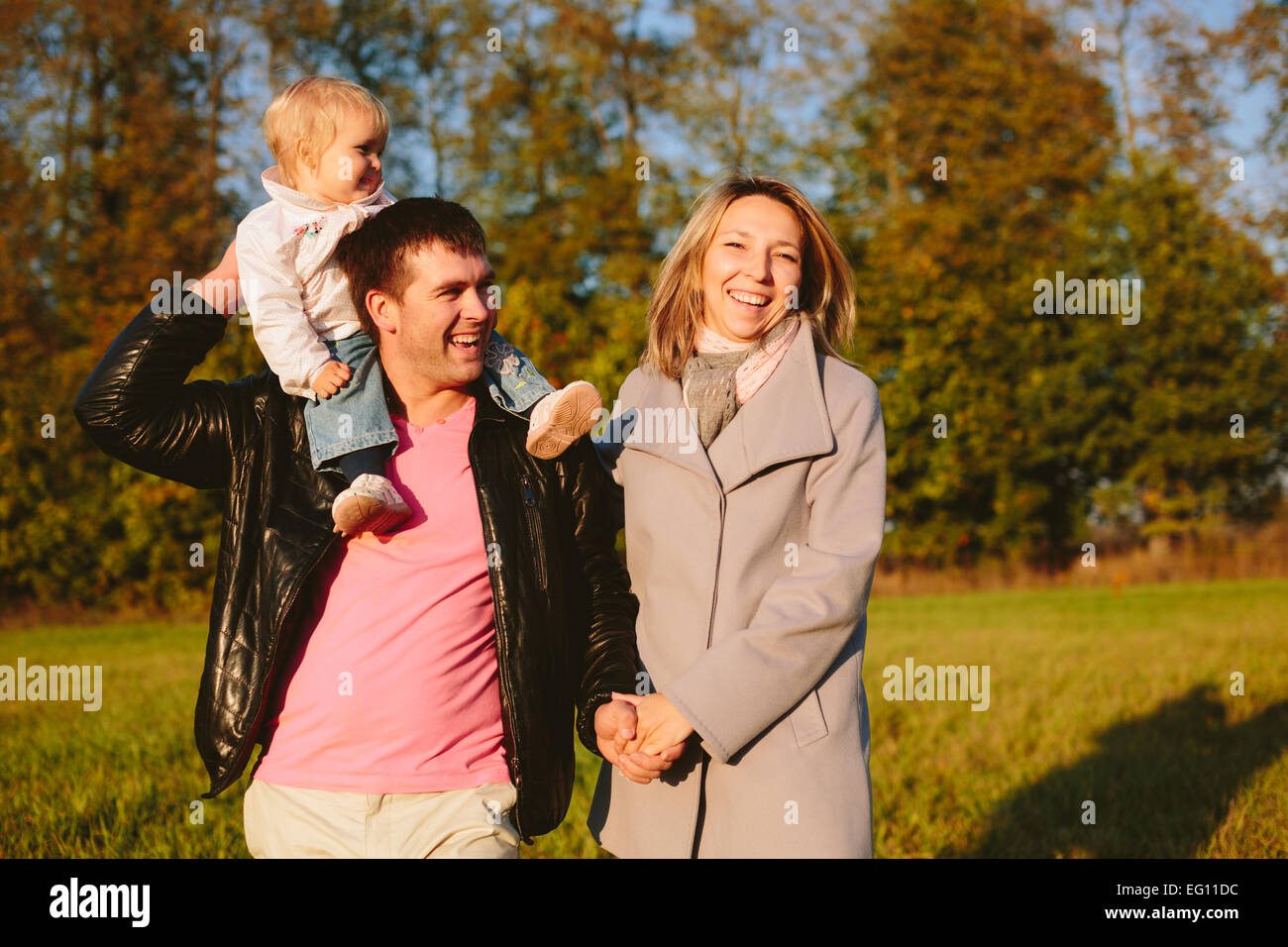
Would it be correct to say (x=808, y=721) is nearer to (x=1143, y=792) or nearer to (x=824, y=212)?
(x=1143, y=792)

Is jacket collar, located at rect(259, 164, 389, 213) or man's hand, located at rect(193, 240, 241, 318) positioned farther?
jacket collar, located at rect(259, 164, 389, 213)

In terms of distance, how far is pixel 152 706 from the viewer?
330 inches

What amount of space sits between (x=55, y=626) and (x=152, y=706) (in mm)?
8821

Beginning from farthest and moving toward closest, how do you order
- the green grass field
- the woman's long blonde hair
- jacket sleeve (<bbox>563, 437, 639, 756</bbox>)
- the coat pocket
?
1. the green grass field
2. the woman's long blonde hair
3. jacket sleeve (<bbox>563, 437, 639, 756</bbox>)
4. the coat pocket

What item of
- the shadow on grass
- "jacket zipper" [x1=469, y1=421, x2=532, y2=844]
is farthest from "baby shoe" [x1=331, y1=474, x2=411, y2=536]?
the shadow on grass

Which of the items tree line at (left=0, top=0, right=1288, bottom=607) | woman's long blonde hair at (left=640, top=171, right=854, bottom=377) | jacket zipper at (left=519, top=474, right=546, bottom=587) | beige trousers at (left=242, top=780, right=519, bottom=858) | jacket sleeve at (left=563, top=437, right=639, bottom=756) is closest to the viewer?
beige trousers at (left=242, top=780, right=519, bottom=858)

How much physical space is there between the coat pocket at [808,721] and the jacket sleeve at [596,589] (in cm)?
44

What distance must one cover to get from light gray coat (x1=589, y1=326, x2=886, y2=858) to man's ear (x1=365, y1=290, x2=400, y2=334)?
71 centimetres

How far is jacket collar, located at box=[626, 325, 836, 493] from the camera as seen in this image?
281 centimetres

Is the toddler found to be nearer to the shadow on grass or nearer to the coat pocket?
the coat pocket

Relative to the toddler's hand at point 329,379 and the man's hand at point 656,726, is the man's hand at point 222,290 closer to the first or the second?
the toddler's hand at point 329,379

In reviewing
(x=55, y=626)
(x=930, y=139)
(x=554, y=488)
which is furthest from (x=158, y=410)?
(x=930, y=139)

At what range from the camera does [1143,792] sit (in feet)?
19.6

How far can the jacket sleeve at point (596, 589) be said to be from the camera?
2953 mm
